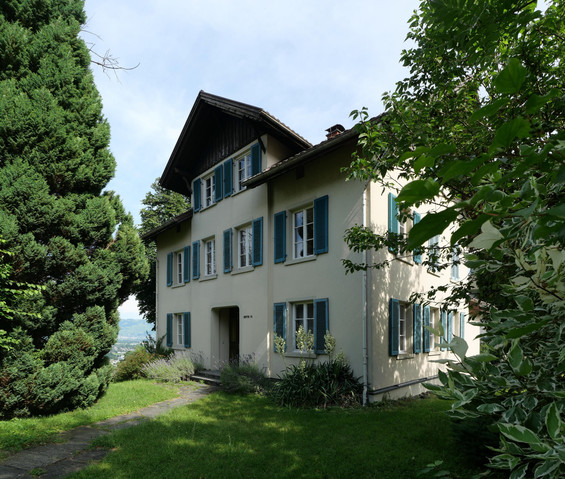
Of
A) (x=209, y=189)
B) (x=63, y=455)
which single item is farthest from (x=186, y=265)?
(x=63, y=455)

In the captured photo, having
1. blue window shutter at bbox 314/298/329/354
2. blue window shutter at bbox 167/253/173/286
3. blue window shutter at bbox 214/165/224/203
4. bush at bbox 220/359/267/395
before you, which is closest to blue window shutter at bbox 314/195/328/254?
blue window shutter at bbox 314/298/329/354

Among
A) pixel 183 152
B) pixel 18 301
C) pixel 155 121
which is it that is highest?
pixel 183 152

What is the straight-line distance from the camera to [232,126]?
1388 centimetres

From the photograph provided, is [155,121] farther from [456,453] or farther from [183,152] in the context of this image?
[183,152]

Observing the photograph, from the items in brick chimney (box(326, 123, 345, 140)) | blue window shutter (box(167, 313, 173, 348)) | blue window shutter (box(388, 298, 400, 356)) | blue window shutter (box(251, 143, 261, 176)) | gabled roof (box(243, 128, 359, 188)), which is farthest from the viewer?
blue window shutter (box(167, 313, 173, 348))

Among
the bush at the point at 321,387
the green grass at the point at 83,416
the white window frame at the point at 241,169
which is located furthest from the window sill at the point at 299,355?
the white window frame at the point at 241,169

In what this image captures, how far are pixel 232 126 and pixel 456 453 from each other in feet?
38.0

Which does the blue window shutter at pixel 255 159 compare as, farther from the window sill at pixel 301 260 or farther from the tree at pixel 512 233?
the tree at pixel 512 233

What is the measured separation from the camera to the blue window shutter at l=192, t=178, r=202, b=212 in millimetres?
15641

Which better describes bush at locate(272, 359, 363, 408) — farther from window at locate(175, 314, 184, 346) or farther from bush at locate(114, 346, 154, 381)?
window at locate(175, 314, 184, 346)

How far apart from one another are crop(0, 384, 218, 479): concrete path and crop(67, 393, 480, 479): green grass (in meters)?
0.28

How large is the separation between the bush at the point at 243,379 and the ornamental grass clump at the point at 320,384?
2.34ft

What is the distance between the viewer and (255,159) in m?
12.5

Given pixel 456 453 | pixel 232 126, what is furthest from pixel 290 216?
pixel 456 453
